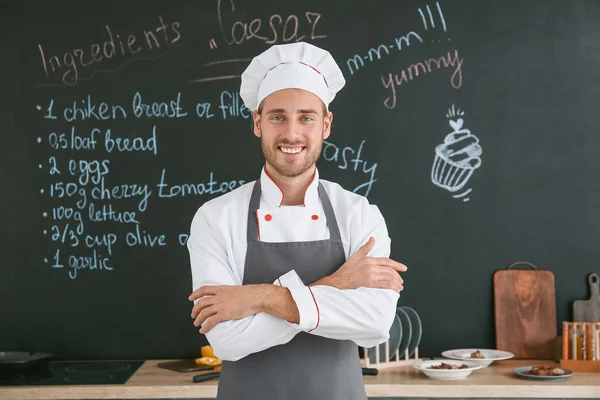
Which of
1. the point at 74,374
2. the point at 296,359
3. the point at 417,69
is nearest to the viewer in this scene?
the point at 296,359

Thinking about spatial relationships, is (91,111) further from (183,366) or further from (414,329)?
(414,329)

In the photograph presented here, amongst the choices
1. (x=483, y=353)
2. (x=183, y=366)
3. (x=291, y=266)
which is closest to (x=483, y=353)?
(x=483, y=353)

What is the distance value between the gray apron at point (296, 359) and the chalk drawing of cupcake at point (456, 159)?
1439mm

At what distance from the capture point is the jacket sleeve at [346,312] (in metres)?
1.62

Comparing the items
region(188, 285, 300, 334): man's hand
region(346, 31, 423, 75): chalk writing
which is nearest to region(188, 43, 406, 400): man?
region(188, 285, 300, 334): man's hand

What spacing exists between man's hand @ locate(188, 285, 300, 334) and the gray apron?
0.38 feet

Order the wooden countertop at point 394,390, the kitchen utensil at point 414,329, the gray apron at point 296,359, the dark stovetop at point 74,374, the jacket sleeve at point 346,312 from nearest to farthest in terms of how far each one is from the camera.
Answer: the jacket sleeve at point 346,312
the gray apron at point 296,359
the wooden countertop at point 394,390
the dark stovetop at point 74,374
the kitchen utensil at point 414,329

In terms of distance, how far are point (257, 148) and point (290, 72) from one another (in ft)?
4.56

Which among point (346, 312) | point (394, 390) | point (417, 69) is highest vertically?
point (417, 69)

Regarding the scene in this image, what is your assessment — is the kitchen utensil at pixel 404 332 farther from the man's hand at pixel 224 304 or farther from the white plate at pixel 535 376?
the man's hand at pixel 224 304

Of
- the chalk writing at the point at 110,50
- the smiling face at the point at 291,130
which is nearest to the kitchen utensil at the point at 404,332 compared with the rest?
the smiling face at the point at 291,130

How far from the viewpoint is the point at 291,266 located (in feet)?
5.88

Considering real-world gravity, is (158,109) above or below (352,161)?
above

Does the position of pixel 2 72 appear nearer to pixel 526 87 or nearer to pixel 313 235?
pixel 313 235
